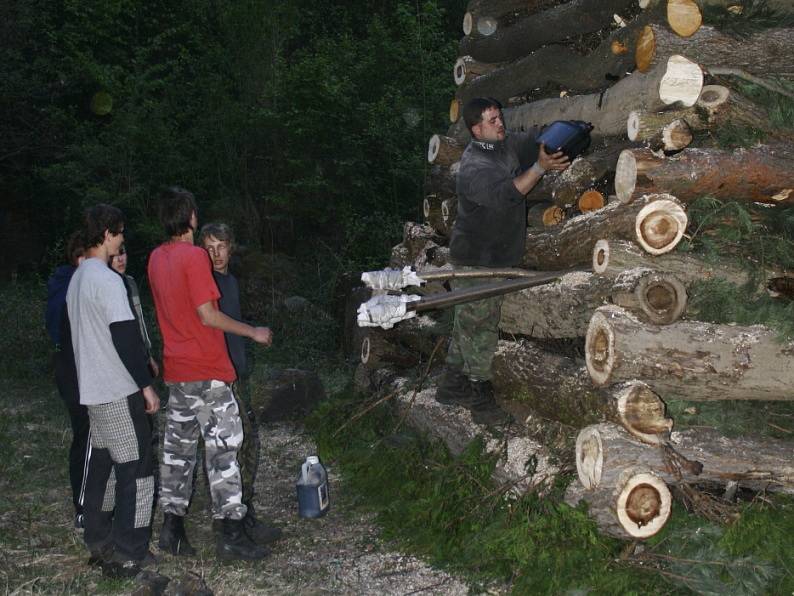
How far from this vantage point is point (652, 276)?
495cm

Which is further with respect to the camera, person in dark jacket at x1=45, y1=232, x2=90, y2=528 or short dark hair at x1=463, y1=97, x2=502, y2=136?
short dark hair at x1=463, y1=97, x2=502, y2=136

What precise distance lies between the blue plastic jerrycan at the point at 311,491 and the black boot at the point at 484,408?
4.32 ft

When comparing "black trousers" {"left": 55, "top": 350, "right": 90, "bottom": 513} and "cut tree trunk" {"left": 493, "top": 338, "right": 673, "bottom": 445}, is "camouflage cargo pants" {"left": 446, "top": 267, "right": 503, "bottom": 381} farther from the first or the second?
"black trousers" {"left": 55, "top": 350, "right": 90, "bottom": 513}

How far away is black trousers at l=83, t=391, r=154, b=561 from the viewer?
16.3ft

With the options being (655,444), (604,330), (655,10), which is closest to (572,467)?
(655,444)

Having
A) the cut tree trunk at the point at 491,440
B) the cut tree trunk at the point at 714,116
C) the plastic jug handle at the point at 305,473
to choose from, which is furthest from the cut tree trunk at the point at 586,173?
the plastic jug handle at the point at 305,473

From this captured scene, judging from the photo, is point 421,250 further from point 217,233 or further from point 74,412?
point 74,412

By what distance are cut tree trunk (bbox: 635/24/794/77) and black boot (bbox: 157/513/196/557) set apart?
14.8ft

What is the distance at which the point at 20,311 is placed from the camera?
54.0 ft

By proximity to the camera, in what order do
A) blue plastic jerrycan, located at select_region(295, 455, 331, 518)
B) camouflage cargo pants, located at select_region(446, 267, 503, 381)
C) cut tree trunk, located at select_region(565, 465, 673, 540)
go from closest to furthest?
cut tree trunk, located at select_region(565, 465, 673, 540) < camouflage cargo pants, located at select_region(446, 267, 503, 381) < blue plastic jerrycan, located at select_region(295, 455, 331, 518)

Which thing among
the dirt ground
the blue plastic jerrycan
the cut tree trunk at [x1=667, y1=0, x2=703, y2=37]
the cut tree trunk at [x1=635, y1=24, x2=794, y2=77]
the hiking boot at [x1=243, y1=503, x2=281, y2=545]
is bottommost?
the dirt ground

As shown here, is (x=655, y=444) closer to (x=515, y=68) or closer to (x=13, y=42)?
(x=515, y=68)

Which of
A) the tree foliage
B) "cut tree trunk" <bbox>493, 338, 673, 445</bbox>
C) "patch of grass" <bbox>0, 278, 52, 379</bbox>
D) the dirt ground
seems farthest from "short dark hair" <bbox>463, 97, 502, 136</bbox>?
the tree foliage

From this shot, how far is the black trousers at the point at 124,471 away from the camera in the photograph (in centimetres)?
495
